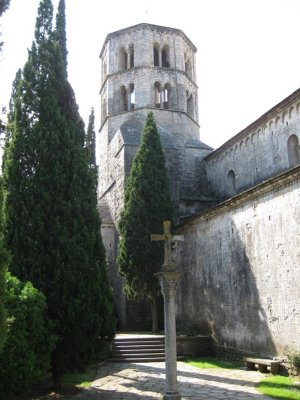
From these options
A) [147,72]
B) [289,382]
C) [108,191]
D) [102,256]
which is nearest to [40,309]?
[102,256]

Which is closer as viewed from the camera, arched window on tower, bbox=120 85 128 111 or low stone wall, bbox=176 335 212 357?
low stone wall, bbox=176 335 212 357

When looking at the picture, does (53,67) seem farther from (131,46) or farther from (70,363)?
(131,46)

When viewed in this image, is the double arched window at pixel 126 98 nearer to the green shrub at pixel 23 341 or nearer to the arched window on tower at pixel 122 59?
Result: the arched window on tower at pixel 122 59

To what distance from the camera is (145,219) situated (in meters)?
17.8

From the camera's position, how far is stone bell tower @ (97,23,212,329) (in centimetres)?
2242

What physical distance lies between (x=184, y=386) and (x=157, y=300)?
8.26 meters

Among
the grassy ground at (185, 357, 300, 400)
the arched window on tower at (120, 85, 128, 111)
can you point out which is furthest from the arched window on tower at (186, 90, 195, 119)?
the grassy ground at (185, 357, 300, 400)

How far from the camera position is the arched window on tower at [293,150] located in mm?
16438

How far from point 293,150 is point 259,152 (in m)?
2.09

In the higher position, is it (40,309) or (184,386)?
(40,309)

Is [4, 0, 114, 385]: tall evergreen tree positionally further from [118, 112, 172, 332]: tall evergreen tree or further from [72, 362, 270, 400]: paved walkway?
[118, 112, 172, 332]: tall evergreen tree

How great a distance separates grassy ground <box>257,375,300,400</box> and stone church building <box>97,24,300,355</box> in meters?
1.12

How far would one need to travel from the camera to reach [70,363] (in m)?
9.42

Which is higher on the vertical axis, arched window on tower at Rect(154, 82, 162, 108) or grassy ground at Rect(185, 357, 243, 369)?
arched window on tower at Rect(154, 82, 162, 108)
